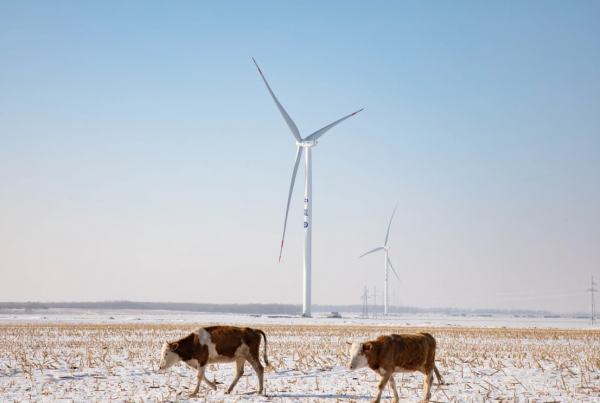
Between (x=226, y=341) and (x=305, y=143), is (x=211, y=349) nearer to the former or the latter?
(x=226, y=341)

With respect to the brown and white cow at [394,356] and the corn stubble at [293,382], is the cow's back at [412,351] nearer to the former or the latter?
the brown and white cow at [394,356]

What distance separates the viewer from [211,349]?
1112 cm

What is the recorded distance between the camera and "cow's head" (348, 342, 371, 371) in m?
9.50

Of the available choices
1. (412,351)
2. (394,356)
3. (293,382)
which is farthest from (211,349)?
(412,351)

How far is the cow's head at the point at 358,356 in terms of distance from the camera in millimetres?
9500

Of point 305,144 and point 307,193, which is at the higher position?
point 305,144

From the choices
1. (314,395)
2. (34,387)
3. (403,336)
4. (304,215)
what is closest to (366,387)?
(314,395)

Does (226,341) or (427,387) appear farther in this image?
(226,341)

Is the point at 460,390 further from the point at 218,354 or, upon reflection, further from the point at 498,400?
the point at 218,354

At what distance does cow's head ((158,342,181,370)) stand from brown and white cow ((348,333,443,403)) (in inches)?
153

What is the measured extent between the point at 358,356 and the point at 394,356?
91cm

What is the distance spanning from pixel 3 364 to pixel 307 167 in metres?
63.9

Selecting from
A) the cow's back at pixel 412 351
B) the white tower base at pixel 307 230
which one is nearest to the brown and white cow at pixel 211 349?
the cow's back at pixel 412 351

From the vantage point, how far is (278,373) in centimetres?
1495
